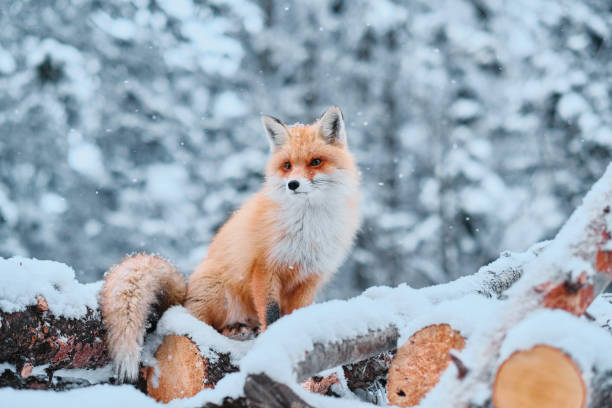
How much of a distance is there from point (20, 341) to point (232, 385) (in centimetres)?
89

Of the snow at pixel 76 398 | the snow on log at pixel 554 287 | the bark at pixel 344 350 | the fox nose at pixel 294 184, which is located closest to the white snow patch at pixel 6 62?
the fox nose at pixel 294 184

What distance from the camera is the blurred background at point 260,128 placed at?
5.18 m

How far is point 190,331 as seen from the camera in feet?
5.63

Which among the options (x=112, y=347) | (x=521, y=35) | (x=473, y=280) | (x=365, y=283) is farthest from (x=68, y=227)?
(x=521, y=35)

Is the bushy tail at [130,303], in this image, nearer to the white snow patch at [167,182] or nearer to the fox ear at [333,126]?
the fox ear at [333,126]

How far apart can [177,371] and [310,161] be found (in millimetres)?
1046

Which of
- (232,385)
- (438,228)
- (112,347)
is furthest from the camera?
(438,228)

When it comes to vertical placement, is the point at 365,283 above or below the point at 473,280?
above

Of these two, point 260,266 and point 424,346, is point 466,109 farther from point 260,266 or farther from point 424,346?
point 424,346

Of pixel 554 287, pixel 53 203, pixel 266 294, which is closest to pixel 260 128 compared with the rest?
pixel 53 203

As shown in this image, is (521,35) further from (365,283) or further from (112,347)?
(112,347)

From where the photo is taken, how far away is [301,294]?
2.14 metres

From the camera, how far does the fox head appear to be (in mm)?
2015

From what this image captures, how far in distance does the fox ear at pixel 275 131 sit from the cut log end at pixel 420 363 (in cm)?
121
